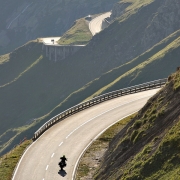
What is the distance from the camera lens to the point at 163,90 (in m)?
42.1

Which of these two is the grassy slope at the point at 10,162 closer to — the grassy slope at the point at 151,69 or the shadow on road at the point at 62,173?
the shadow on road at the point at 62,173

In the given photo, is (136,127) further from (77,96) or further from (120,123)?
(77,96)

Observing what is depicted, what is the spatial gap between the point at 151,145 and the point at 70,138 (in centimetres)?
2155

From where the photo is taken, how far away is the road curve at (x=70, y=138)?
4528 centimetres

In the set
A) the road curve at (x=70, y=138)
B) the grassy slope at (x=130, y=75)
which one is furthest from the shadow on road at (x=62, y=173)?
the grassy slope at (x=130, y=75)

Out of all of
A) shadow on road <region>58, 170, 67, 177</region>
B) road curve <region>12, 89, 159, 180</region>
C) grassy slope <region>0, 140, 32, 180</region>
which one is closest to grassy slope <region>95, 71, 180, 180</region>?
shadow on road <region>58, 170, 67, 177</region>

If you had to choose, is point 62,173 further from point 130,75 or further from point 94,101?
point 130,75

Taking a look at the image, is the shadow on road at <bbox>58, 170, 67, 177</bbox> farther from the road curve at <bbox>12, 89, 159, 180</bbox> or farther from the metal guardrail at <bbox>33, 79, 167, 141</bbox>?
the metal guardrail at <bbox>33, 79, 167, 141</bbox>

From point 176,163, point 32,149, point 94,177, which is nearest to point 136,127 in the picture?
point 94,177

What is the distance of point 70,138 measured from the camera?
5488 centimetres

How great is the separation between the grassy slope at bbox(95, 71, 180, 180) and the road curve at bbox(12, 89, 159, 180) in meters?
6.04

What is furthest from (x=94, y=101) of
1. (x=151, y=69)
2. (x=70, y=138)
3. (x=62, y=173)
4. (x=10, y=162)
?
(x=151, y=69)

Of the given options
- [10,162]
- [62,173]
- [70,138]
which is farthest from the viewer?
[70,138]

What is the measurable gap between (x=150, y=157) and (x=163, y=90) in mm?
11071
